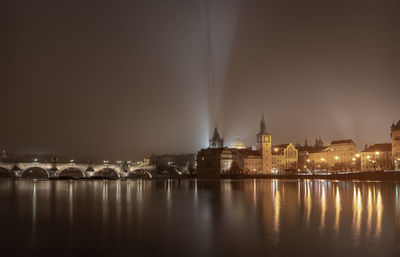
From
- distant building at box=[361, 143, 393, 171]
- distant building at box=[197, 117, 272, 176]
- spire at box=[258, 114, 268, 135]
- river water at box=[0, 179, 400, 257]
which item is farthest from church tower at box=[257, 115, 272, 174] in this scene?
river water at box=[0, 179, 400, 257]

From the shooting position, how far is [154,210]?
36.9 metres

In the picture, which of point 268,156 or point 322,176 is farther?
point 268,156

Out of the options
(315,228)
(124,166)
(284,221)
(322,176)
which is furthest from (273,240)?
(124,166)

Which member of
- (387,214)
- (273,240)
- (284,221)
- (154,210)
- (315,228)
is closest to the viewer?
(273,240)

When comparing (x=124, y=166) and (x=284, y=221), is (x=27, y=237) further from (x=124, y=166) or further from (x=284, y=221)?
(x=124, y=166)

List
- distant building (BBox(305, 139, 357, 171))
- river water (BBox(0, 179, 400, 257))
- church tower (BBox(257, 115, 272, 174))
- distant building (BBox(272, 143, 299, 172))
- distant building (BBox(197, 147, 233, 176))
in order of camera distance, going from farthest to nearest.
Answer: distant building (BBox(272, 143, 299, 172)), church tower (BBox(257, 115, 272, 174)), distant building (BBox(197, 147, 233, 176)), distant building (BBox(305, 139, 357, 171)), river water (BBox(0, 179, 400, 257))

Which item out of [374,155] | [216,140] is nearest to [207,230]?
[374,155]

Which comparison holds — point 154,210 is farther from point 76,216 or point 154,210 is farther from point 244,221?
point 244,221

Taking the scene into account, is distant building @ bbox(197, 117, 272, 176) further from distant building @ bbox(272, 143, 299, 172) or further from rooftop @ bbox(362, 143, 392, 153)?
rooftop @ bbox(362, 143, 392, 153)

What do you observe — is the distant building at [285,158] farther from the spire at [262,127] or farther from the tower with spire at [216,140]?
the tower with spire at [216,140]

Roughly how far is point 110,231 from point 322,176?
87.3m

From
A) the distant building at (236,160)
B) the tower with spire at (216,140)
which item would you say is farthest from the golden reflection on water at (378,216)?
the tower with spire at (216,140)

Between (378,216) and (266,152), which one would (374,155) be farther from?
(378,216)

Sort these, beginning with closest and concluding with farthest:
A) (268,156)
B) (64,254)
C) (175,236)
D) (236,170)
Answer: (64,254)
(175,236)
(236,170)
(268,156)
